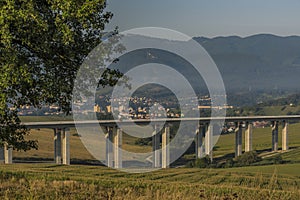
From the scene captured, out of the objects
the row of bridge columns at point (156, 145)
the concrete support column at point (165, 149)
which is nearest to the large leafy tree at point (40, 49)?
the row of bridge columns at point (156, 145)

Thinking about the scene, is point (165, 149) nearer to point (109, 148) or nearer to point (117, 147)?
point (117, 147)

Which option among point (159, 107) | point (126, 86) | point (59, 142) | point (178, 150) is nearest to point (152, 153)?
point (178, 150)

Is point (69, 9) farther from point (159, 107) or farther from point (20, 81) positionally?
point (159, 107)

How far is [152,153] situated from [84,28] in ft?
352

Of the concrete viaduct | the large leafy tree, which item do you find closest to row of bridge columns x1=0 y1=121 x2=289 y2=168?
the concrete viaduct

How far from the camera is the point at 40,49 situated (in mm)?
16250

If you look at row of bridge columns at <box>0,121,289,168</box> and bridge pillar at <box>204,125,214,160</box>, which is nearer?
row of bridge columns at <box>0,121,289,168</box>

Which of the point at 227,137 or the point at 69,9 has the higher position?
the point at 69,9

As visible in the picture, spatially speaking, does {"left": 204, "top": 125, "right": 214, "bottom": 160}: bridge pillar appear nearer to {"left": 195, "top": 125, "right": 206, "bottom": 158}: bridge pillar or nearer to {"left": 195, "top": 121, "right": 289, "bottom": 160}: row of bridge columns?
{"left": 195, "top": 121, "right": 289, "bottom": 160}: row of bridge columns

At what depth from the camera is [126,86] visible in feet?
66.8

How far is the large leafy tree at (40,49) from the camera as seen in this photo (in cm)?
1477

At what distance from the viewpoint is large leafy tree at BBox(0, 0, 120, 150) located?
14766mm

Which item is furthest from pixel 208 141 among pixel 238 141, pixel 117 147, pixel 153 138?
pixel 117 147

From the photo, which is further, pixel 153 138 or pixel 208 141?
pixel 208 141
